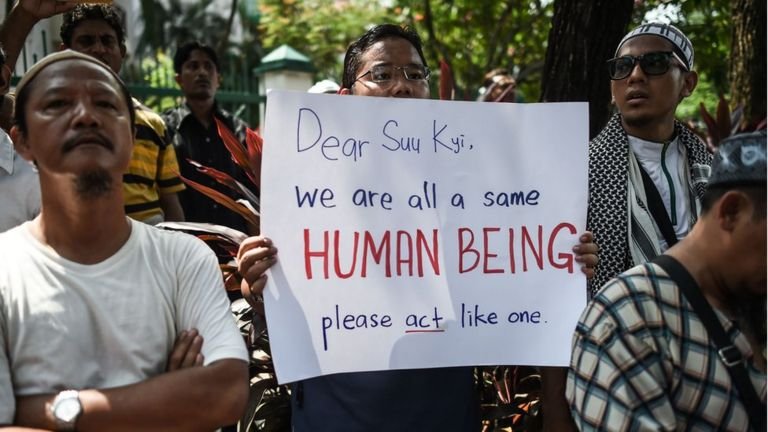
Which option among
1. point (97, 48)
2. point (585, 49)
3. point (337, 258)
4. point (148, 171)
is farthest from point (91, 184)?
point (585, 49)

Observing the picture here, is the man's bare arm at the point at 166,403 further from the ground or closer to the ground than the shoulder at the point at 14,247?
closer to the ground

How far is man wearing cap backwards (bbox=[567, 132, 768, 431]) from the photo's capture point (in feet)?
5.95

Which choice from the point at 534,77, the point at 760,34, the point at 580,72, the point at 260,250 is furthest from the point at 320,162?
the point at 534,77

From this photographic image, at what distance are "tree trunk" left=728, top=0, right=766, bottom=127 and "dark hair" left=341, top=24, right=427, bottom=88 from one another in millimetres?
4981

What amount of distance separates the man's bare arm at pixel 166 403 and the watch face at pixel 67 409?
15mm

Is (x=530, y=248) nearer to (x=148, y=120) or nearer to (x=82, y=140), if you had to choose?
(x=82, y=140)

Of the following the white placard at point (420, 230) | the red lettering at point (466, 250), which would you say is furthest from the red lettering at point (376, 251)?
the red lettering at point (466, 250)

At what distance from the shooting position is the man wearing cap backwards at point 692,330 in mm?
1813

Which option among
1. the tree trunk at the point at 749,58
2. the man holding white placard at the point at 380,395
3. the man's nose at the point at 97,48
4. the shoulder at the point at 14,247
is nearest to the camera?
the shoulder at the point at 14,247

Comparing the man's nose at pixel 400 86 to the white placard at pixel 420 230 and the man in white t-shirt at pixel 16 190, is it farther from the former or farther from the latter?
the man in white t-shirt at pixel 16 190

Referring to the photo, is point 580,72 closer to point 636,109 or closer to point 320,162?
point 636,109

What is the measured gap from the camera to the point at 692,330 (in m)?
1.84

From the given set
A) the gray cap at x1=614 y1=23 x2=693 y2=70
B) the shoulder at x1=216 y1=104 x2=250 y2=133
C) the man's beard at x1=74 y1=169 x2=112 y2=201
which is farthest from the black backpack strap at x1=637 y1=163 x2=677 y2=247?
the shoulder at x1=216 y1=104 x2=250 y2=133

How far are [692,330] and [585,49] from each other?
355 centimetres
